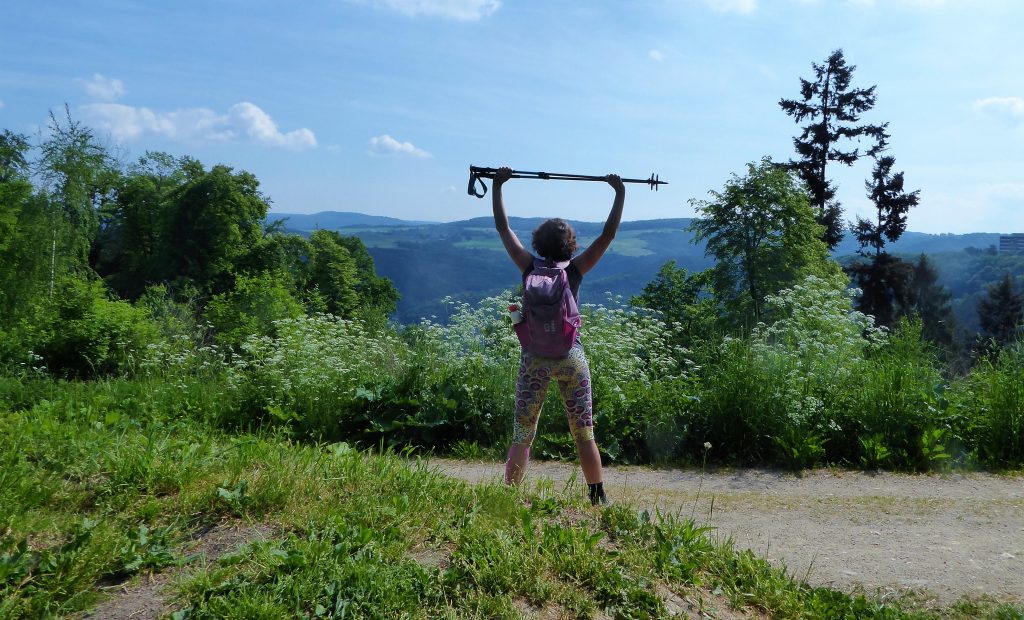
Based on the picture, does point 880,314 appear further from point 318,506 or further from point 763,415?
point 318,506

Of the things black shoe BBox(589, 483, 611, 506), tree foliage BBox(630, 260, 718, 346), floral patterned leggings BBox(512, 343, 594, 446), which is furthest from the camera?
tree foliage BBox(630, 260, 718, 346)

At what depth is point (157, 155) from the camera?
48312 millimetres

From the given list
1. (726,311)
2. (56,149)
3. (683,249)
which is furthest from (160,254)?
(683,249)

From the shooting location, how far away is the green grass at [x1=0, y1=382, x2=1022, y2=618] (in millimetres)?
3016

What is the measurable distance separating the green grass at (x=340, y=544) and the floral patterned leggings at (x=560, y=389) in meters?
0.39

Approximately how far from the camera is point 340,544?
3.27m

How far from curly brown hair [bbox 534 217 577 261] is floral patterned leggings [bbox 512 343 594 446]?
0.55 m

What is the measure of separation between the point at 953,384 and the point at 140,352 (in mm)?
9993

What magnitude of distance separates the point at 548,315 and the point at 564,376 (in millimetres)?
390

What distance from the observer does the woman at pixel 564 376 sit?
4.40 meters

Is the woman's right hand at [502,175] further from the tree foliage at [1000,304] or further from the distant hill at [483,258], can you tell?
the distant hill at [483,258]

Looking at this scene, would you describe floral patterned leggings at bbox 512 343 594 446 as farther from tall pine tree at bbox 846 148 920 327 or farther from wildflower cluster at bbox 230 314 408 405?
tall pine tree at bbox 846 148 920 327

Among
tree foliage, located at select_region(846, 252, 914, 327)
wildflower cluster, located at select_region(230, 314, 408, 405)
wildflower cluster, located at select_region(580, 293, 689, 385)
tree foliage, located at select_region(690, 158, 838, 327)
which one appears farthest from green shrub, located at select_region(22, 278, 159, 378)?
tree foliage, located at select_region(846, 252, 914, 327)

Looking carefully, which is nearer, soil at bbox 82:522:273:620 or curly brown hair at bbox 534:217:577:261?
soil at bbox 82:522:273:620
